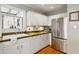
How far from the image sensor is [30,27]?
81.8 inches

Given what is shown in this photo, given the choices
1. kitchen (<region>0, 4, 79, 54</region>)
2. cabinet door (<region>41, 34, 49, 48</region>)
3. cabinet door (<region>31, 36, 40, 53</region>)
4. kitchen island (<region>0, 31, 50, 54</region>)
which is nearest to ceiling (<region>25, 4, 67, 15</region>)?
kitchen (<region>0, 4, 79, 54</region>)

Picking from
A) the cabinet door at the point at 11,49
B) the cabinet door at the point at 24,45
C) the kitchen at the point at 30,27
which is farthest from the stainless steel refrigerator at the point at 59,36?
the cabinet door at the point at 11,49

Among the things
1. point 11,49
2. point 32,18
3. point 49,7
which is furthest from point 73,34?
point 11,49

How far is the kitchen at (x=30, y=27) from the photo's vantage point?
1396 mm

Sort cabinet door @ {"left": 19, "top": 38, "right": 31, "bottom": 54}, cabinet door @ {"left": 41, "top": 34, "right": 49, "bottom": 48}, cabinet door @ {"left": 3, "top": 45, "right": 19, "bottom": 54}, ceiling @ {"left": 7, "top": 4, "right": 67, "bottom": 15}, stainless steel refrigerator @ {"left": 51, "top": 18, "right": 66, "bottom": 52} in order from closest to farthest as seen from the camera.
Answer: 1. ceiling @ {"left": 7, "top": 4, "right": 67, "bottom": 15}
2. cabinet door @ {"left": 3, "top": 45, "right": 19, "bottom": 54}
3. cabinet door @ {"left": 19, "top": 38, "right": 31, "bottom": 54}
4. stainless steel refrigerator @ {"left": 51, "top": 18, "right": 66, "bottom": 52}
5. cabinet door @ {"left": 41, "top": 34, "right": 49, "bottom": 48}

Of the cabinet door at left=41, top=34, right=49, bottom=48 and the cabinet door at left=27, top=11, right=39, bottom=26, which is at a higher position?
the cabinet door at left=27, top=11, right=39, bottom=26

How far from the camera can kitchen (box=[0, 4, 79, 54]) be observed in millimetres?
1396

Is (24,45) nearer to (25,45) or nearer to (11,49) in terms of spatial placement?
(25,45)

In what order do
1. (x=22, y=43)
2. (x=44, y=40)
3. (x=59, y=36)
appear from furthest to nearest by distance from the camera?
(x=44, y=40)
(x=59, y=36)
(x=22, y=43)

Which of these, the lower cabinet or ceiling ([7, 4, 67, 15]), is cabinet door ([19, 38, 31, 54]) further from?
ceiling ([7, 4, 67, 15])

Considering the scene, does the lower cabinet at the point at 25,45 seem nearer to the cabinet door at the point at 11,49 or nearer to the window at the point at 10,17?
the cabinet door at the point at 11,49

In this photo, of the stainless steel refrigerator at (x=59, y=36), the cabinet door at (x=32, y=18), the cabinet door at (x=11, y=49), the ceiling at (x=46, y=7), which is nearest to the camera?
the ceiling at (x=46, y=7)

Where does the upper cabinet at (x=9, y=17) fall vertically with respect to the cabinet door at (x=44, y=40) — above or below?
above
